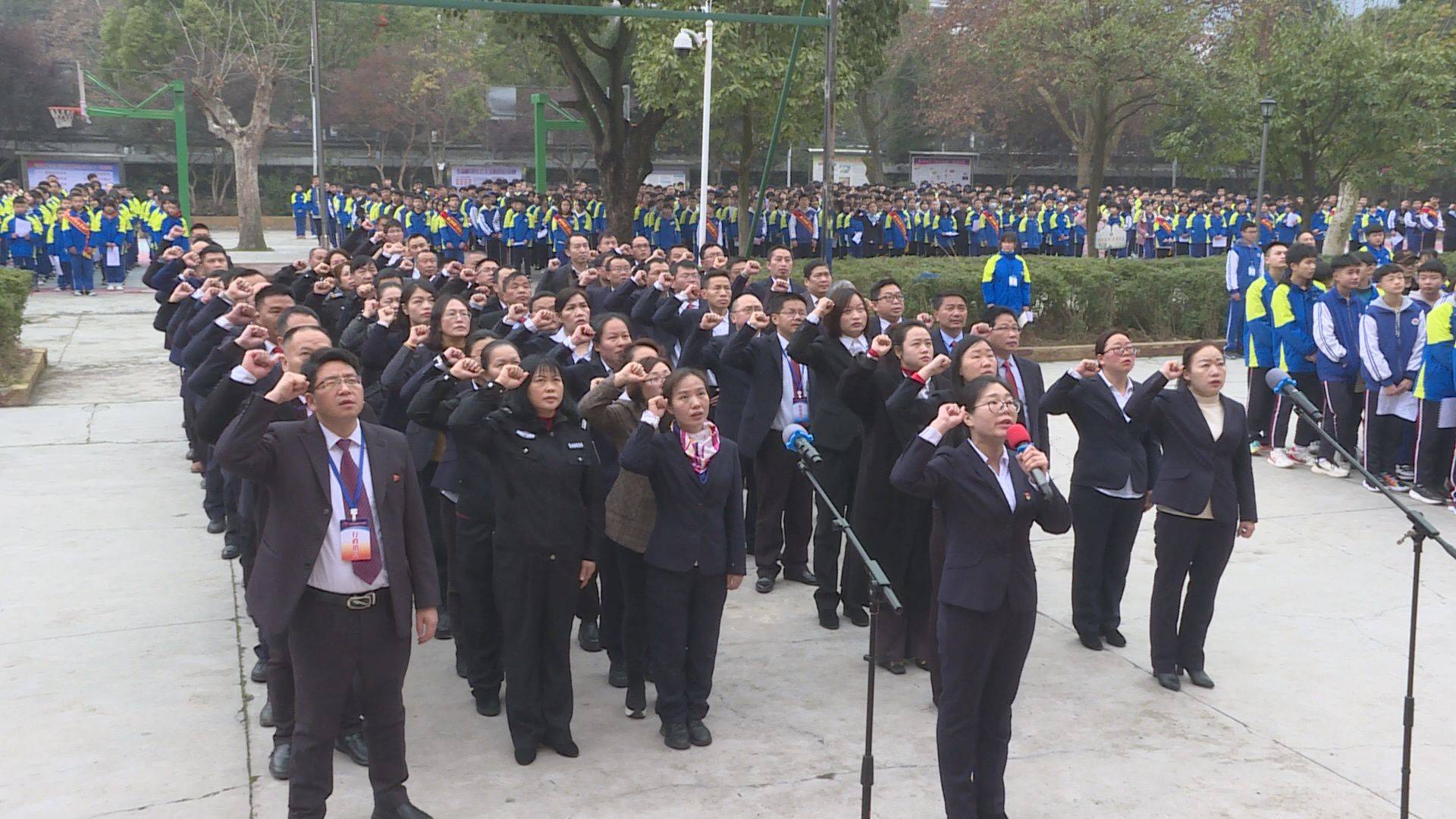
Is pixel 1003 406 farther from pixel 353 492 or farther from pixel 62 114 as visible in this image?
pixel 62 114

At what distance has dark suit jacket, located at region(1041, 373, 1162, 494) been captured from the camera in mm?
6809

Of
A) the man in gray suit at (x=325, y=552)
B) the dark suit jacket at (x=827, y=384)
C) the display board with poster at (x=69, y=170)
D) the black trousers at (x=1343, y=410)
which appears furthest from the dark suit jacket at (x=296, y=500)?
the display board with poster at (x=69, y=170)

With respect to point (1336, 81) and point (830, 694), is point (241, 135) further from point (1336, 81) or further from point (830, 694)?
point (830, 694)

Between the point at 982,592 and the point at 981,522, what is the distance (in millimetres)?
277

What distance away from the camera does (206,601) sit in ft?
24.6

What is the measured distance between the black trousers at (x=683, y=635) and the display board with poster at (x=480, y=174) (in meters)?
36.2

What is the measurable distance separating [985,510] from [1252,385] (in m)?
7.57

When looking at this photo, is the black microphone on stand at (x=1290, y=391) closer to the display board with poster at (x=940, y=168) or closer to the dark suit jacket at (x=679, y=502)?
the dark suit jacket at (x=679, y=502)

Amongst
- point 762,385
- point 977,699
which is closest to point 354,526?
point 977,699

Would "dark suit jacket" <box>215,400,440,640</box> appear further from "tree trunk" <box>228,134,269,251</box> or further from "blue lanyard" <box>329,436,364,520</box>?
"tree trunk" <box>228,134,269,251</box>

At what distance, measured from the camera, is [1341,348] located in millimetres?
10414

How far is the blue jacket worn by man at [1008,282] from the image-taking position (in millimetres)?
14391

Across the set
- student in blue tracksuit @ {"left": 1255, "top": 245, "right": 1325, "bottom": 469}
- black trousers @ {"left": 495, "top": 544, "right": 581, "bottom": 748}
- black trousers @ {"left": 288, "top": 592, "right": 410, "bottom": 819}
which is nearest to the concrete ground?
black trousers @ {"left": 495, "top": 544, "right": 581, "bottom": 748}

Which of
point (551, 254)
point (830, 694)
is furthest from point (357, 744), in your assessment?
point (551, 254)
